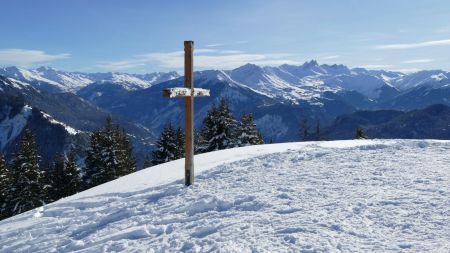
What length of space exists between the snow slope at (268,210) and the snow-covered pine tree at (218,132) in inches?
1246

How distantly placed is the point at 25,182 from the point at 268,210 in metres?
38.0

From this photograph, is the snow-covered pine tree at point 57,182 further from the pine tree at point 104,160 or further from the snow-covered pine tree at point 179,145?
the snow-covered pine tree at point 179,145

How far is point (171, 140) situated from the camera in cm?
5056

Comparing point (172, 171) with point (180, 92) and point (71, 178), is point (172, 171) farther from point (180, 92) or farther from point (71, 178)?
point (71, 178)

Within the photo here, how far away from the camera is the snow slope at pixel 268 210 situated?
325 inches

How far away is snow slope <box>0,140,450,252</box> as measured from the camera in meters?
8.27

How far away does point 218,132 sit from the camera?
48.5 meters

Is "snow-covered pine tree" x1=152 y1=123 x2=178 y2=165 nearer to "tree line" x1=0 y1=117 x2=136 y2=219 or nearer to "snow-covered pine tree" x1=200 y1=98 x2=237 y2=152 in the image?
"snow-covered pine tree" x1=200 y1=98 x2=237 y2=152

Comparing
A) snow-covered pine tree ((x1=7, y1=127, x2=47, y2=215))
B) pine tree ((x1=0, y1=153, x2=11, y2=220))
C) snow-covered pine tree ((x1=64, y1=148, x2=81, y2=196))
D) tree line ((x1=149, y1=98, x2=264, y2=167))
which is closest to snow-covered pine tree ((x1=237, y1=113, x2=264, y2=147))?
tree line ((x1=149, y1=98, x2=264, y2=167))

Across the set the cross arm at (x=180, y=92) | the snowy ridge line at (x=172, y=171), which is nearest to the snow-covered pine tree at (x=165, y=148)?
the snowy ridge line at (x=172, y=171)

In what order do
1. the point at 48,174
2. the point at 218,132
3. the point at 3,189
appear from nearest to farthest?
1. the point at 3,189
2. the point at 218,132
3. the point at 48,174

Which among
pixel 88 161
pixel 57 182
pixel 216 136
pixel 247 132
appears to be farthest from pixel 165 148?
pixel 57 182

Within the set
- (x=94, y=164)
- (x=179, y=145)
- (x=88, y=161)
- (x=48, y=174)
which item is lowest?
(x=48, y=174)

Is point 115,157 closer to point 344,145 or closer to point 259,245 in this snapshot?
point 344,145
